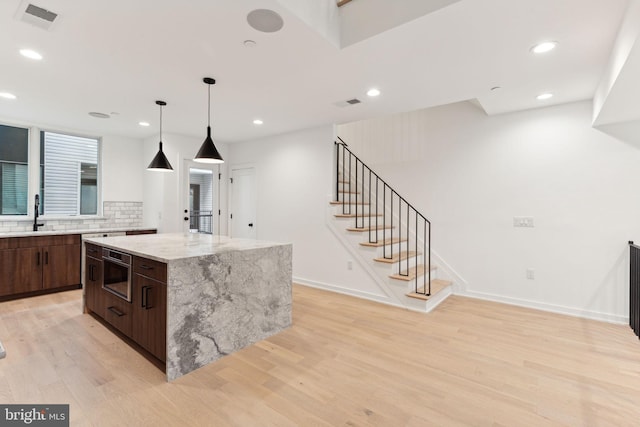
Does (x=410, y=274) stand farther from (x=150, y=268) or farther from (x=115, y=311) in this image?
(x=115, y=311)

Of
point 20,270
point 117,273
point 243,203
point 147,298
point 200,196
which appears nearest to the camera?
point 147,298

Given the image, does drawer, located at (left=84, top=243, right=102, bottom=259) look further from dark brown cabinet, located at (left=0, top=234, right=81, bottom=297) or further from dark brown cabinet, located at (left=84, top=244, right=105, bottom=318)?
dark brown cabinet, located at (left=0, top=234, right=81, bottom=297)

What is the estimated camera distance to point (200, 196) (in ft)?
22.3

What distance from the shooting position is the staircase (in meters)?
4.05

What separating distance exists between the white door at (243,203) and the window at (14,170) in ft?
10.7

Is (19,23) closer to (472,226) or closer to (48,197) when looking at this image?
(48,197)

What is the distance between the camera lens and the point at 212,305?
98.5 inches

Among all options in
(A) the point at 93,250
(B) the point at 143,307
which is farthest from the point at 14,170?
(B) the point at 143,307

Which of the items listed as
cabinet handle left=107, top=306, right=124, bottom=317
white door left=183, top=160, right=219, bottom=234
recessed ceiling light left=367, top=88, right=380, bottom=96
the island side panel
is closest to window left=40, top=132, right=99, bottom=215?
white door left=183, top=160, right=219, bottom=234

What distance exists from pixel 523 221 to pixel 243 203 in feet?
15.9

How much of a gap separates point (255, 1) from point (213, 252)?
6.10 feet

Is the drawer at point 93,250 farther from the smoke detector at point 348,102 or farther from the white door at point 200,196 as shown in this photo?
the smoke detector at point 348,102

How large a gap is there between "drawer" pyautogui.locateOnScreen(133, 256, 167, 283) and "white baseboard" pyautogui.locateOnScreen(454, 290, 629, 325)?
13.2 feet

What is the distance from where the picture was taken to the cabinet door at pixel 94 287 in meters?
3.25
